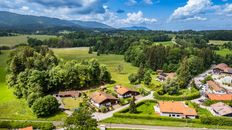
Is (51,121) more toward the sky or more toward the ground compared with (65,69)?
more toward the ground

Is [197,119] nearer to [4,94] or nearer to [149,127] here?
[149,127]

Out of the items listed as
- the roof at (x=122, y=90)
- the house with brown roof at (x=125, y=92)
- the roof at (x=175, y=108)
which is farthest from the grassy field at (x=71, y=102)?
the roof at (x=175, y=108)

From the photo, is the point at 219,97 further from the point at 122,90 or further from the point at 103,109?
the point at 103,109

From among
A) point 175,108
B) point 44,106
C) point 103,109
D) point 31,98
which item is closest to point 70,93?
point 31,98

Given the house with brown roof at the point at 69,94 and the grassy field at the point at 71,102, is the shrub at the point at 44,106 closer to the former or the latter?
the grassy field at the point at 71,102

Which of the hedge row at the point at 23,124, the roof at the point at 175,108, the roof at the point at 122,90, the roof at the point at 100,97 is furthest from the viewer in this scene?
the roof at the point at 122,90

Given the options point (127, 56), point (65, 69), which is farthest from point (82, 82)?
point (127, 56)
